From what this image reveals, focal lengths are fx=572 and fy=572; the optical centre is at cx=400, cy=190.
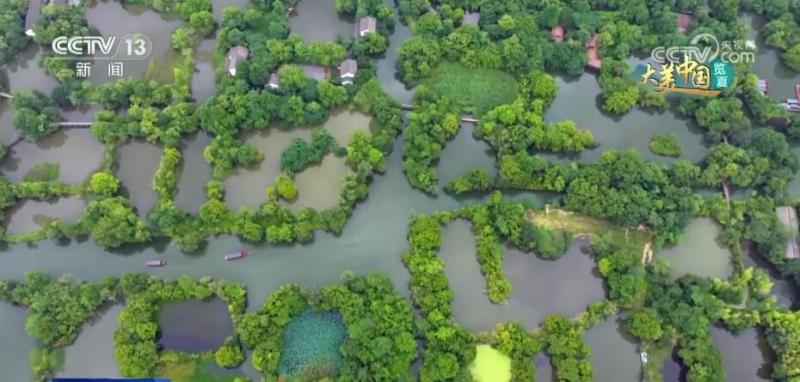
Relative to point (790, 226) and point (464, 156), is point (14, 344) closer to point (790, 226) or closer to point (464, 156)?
point (464, 156)

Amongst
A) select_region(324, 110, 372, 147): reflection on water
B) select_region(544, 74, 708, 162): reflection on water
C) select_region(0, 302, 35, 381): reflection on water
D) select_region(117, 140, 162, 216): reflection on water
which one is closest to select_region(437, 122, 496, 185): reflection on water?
select_region(544, 74, 708, 162): reflection on water

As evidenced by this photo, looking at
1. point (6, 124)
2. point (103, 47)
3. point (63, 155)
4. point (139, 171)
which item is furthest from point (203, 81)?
point (6, 124)

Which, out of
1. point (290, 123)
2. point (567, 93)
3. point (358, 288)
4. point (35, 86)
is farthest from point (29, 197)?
point (567, 93)

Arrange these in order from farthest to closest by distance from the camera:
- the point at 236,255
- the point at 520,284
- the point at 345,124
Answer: the point at 345,124 → the point at 520,284 → the point at 236,255

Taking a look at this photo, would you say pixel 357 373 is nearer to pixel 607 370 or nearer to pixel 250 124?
pixel 607 370

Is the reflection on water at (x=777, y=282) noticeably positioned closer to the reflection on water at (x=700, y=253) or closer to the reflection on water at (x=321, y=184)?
the reflection on water at (x=700, y=253)

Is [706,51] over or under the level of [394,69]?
over

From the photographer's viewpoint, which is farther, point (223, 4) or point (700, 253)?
point (223, 4)

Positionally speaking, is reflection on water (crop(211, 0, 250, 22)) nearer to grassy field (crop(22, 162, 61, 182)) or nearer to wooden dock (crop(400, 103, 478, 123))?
wooden dock (crop(400, 103, 478, 123))
